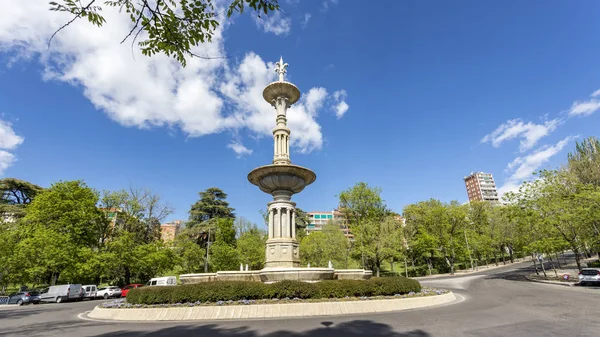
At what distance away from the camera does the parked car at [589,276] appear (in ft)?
72.3

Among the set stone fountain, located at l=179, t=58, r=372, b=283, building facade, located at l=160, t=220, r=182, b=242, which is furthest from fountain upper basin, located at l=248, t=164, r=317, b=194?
building facade, located at l=160, t=220, r=182, b=242

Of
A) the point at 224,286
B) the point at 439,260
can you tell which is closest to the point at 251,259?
the point at 224,286

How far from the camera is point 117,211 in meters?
37.9

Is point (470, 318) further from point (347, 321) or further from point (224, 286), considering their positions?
point (224, 286)

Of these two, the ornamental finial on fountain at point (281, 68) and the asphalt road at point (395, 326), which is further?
the ornamental finial on fountain at point (281, 68)

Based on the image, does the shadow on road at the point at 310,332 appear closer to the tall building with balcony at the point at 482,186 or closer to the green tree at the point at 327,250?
the green tree at the point at 327,250

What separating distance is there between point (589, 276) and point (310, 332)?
25.7m

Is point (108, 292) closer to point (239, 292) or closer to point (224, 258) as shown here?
point (224, 258)

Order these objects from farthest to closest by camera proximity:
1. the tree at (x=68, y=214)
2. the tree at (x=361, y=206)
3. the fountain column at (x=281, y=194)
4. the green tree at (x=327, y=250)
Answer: the tree at (x=361, y=206) < the green tree at (x=327, y=250) < the tree at (x=68, y=214) < the fountain column at (x=281, y=194)

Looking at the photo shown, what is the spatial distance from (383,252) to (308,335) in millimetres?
32961

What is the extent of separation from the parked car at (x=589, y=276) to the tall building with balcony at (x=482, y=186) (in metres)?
141

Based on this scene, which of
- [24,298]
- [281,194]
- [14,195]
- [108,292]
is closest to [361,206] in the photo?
[281,194]

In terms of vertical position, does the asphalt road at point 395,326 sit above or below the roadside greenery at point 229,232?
below

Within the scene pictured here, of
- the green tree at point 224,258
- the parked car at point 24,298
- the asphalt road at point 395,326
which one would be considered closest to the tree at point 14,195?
the parked car at point 24,298
